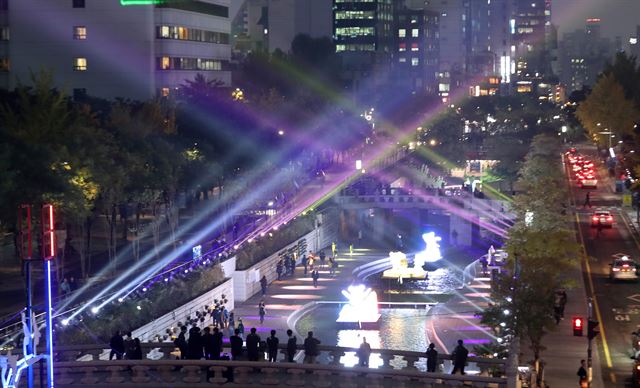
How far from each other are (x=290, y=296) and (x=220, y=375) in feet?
112

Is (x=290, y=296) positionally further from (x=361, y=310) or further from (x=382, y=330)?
(x=382, y=330)

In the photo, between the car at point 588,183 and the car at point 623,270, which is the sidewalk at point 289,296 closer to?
the car at point 623,270

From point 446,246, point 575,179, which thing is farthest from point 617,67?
point 446,246

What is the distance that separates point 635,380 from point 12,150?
2940 centimetres

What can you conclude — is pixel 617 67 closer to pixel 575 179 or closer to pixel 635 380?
pixel 575 179

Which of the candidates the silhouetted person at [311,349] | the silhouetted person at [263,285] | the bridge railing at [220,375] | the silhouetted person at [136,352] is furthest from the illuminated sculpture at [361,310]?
the bridge railing at [220,375]

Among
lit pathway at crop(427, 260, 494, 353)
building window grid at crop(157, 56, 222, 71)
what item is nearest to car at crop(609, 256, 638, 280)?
lit pathway at crop(427, 260, 494, 353)

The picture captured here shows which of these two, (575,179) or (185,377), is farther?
(575,179)

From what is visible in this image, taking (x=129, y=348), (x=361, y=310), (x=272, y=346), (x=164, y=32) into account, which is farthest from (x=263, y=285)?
(x=164, y=32)

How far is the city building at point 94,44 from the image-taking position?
115 meters

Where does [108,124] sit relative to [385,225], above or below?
above

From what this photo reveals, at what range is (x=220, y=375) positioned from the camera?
32938mm

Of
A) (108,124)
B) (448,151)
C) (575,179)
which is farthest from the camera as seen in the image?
(448,151)

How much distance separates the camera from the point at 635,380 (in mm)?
41500
